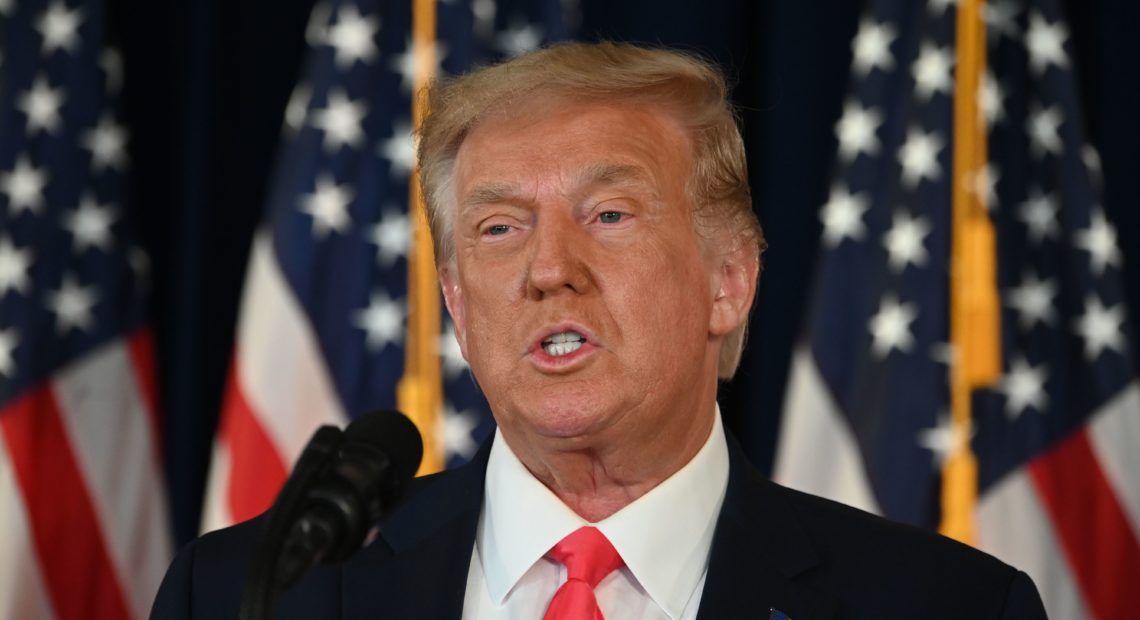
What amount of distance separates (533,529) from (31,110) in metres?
2.42

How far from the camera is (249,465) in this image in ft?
12.2

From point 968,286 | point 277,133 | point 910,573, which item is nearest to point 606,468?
point 910,573

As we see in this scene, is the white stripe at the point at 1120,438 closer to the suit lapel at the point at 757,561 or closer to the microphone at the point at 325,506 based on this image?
the suit lapel at the point at 757,561

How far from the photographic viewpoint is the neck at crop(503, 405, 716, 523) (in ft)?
6.75

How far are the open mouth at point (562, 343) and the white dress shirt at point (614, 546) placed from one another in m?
0.22

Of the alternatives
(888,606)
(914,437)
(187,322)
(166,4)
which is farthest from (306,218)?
(888,606)

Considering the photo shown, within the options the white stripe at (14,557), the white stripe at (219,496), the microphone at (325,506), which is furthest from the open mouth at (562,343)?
the white stripe at (14,557)

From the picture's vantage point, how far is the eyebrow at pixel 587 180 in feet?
6.74

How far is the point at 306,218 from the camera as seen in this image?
380cm

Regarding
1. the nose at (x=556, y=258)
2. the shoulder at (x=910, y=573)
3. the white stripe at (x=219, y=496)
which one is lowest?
the white stripe at (x=219, y=496)

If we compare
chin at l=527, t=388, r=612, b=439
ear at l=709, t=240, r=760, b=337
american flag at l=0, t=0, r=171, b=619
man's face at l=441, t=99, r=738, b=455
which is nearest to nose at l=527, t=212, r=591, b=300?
man's face at l=441, t=99, r=738, b=455

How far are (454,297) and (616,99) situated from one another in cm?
40

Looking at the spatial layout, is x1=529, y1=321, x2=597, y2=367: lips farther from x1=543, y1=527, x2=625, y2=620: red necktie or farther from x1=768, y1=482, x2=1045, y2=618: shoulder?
x1=768, y1=482, x2=1045, y2=618: shoulder

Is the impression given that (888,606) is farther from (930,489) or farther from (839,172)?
(839,172)
